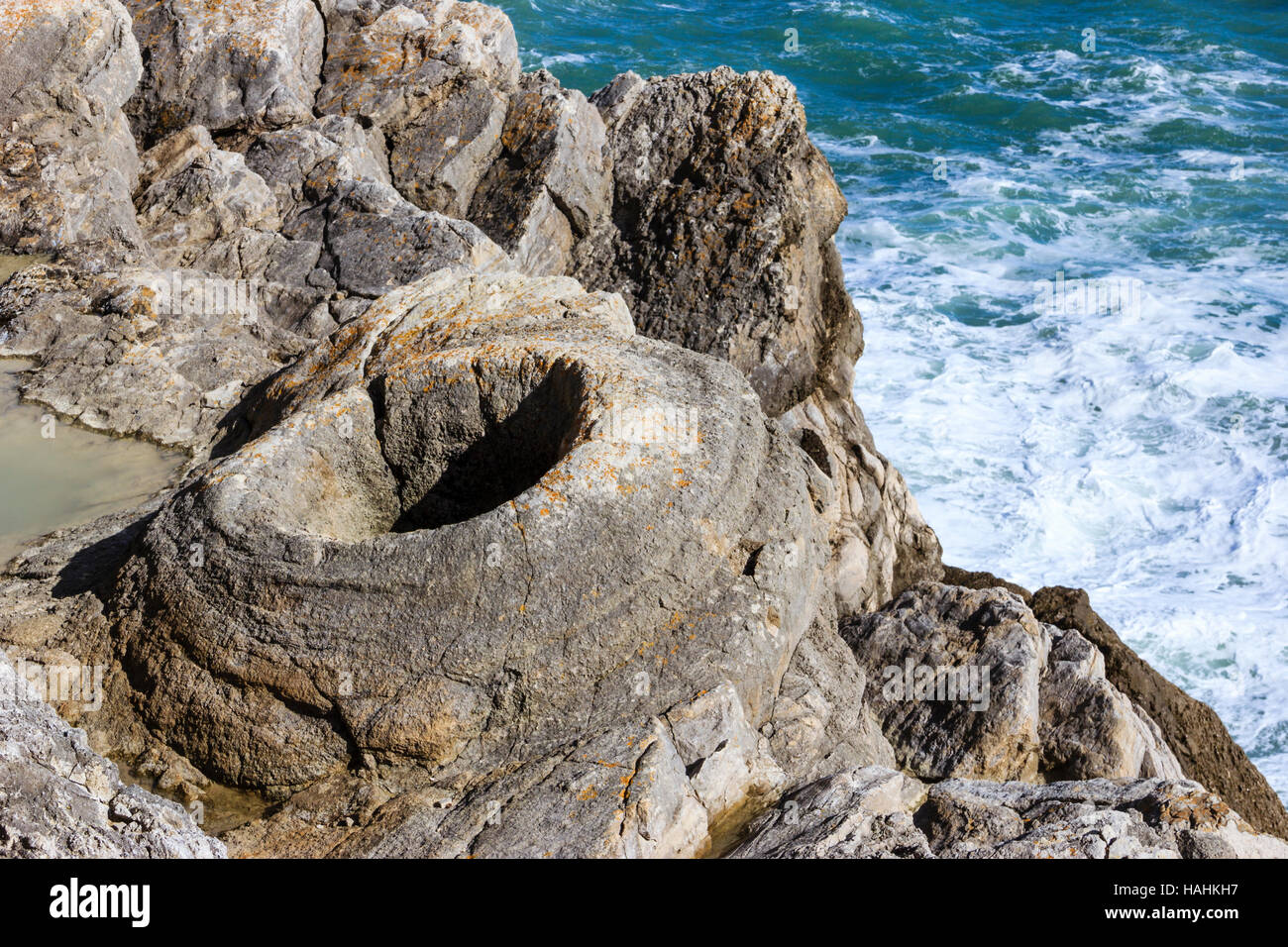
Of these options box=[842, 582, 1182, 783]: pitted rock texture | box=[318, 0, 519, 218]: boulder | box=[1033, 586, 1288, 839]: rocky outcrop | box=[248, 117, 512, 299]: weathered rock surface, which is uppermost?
box=[318, 0, 519, 218]: boulder

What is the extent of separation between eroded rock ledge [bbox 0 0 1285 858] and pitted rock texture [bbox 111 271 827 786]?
0.02 meters

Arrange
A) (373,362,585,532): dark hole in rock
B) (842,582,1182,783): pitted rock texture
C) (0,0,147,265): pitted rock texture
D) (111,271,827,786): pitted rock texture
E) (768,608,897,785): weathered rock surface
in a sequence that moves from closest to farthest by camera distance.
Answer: (111,271,827,786): pitted rock texture < (768,608,897,785): weathered rock surface < (373,362,585,532): dark hole in rock < (842,582,1182,783): pitted rock texture < (0,0,147,265): pitted rock texture

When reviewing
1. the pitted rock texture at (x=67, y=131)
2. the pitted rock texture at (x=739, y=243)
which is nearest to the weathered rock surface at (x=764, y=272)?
the pitted rock texture at (x=739, y=243)

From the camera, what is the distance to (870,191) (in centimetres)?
2592

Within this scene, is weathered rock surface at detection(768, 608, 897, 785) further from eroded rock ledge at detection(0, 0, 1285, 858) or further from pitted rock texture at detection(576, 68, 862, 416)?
pitted rock texture at detection(576, 68, 862, 416)

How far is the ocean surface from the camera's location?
15273 millimetres

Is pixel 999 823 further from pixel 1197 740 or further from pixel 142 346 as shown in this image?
pixel 142 346

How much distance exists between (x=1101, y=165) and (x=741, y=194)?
1921 cm

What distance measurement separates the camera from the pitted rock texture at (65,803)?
13.5 feet

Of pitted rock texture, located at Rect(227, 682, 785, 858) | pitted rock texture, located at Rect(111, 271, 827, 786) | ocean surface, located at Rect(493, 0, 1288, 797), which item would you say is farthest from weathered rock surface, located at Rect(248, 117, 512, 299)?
ocean surface, located at Rect(493, 0, 1288, 797)

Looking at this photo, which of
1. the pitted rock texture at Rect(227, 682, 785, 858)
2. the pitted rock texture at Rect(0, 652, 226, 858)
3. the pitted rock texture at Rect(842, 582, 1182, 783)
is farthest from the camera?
the pitted rock texture at Rect(842, 582, 1182, 783)

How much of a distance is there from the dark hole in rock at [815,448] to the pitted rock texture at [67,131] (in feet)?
24.2

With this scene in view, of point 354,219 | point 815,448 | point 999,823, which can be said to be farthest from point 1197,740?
point 354,219

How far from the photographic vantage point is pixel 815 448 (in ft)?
35.8
